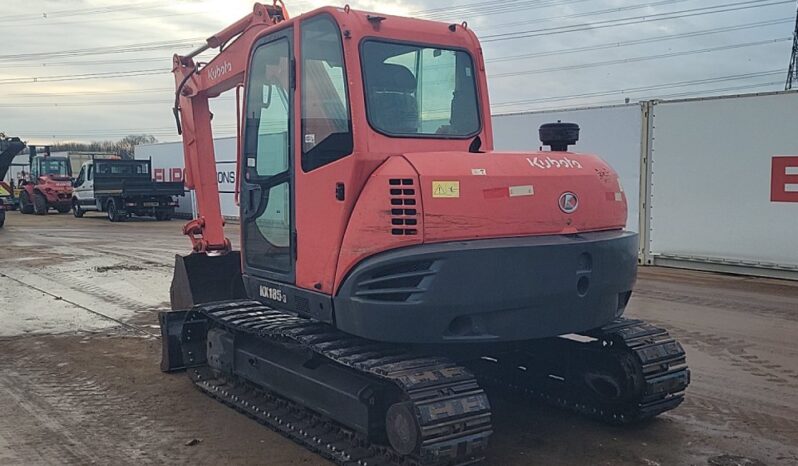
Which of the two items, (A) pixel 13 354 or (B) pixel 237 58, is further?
(A) pixel 13 354

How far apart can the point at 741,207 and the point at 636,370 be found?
8416 millimetres

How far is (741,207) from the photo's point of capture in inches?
486

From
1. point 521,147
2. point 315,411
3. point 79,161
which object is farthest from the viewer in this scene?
point 79,161

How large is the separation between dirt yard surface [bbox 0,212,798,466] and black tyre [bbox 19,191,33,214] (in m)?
23.7

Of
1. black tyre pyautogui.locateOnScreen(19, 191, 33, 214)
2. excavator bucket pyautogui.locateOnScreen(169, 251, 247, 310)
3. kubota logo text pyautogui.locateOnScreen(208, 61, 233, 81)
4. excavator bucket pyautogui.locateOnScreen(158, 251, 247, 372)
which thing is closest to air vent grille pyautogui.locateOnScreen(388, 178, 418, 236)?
kubota logo text pyautogui.locateOnScreen(208, 61, 233, 81)

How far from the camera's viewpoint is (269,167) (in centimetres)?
527

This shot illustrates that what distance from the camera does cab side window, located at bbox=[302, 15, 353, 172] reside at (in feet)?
14.8

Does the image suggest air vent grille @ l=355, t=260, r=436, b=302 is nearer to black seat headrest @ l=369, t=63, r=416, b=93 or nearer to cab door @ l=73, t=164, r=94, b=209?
black seat headrest @ l=369, t=63, r=416, b=93

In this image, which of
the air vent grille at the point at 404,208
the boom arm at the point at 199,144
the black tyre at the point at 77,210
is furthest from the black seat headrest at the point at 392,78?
the black tyre at the point at 77,210

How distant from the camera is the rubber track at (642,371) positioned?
5055mm

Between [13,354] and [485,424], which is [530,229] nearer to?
[485,424]

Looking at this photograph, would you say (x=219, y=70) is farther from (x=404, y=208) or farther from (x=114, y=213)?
(x=114, y=213)

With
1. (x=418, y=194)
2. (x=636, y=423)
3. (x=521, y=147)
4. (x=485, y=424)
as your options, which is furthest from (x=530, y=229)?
(x=521, y=147)

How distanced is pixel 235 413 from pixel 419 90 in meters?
2.81
